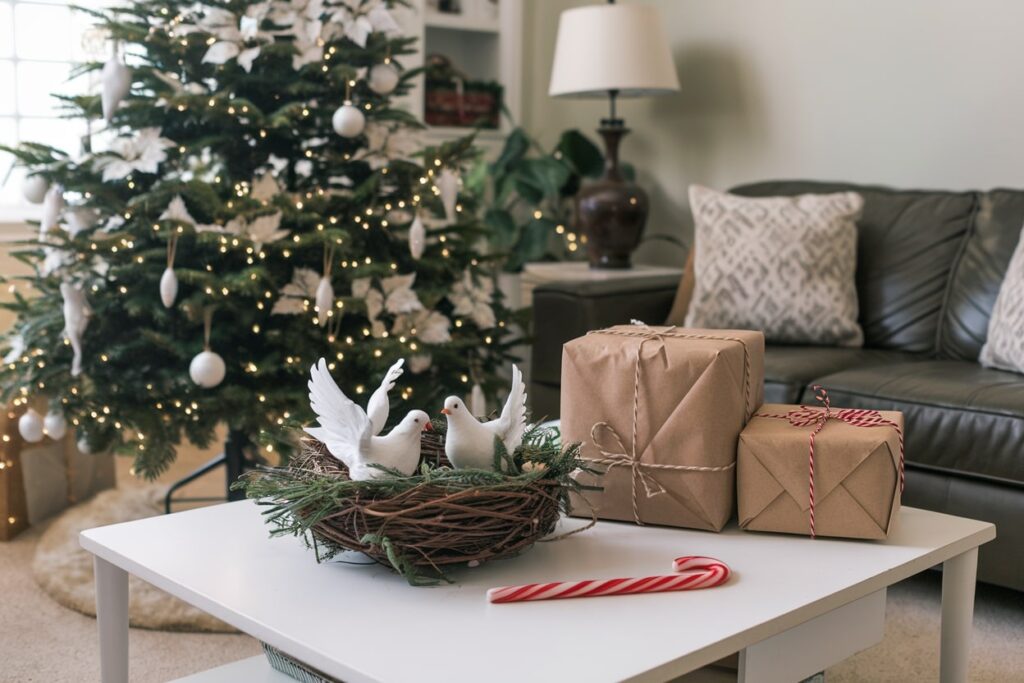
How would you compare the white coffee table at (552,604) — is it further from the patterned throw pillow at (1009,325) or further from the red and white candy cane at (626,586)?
the patterned throw pillow at (1009,325)

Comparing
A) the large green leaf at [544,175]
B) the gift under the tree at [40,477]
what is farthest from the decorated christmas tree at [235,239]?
the large green leaf at [544,175]

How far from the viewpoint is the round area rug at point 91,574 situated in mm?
2178

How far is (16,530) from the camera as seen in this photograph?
2.79m

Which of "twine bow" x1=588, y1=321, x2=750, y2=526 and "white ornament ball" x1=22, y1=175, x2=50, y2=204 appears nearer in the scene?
"twine bow" x1=588, y1=321, x2=750, y2=526

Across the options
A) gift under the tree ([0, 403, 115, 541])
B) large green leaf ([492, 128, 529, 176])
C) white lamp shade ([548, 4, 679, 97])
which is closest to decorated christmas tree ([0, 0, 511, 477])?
gift under the tree ([0, 403, 115, 541])

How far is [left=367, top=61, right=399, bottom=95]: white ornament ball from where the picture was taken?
101 inches

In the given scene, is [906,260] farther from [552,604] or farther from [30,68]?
[30,68]

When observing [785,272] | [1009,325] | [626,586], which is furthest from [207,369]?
[1009,325]

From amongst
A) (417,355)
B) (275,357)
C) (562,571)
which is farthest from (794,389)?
(562,571)

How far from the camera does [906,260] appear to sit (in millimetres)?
2963

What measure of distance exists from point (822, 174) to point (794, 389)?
49.2 inches

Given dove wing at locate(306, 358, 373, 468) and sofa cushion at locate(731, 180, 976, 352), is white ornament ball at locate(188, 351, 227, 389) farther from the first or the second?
sofa cushion at locate(731, 180, 976, 352)

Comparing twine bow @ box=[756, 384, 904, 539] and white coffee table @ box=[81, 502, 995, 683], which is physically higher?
twine bow @ box=[756, 384, 904, 539]

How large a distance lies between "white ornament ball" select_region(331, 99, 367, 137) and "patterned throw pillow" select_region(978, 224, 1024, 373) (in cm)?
157
